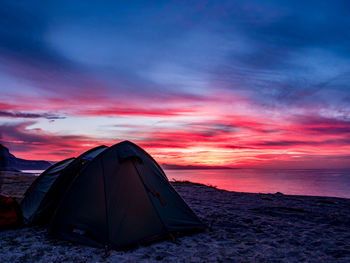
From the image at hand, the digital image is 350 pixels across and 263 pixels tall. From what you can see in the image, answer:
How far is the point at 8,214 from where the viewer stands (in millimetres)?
6070

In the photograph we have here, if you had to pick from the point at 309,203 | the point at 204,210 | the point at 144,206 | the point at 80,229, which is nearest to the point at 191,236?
the point at 144,206

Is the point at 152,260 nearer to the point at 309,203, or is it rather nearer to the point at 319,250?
the point at 319,250

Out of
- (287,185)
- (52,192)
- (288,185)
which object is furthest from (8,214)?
(288,185)

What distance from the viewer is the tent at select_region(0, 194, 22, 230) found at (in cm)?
599

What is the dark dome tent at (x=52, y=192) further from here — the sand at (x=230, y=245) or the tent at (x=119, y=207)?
the tent at (x=119, y=207)

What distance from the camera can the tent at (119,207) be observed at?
5.17m

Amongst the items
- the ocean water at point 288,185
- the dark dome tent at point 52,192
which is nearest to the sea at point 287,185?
the ocean water at point 288,185

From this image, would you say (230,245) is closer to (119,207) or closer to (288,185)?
(119,207)

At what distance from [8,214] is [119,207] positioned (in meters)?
2.98

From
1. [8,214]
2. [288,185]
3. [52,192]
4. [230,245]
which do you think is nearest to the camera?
[230,245]

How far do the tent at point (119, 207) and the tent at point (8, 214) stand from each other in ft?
4.23

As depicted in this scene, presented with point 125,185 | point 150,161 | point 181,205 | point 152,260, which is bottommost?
point 152,260

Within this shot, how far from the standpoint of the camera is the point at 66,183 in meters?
6.89

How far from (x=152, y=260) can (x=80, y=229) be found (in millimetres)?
1838
